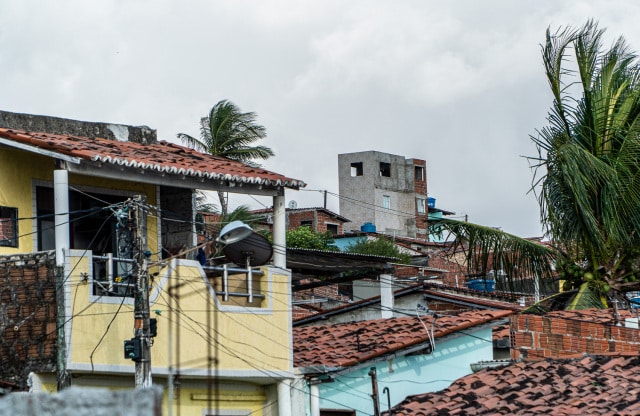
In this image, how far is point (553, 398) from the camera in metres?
18.2

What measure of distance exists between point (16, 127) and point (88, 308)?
338 cm

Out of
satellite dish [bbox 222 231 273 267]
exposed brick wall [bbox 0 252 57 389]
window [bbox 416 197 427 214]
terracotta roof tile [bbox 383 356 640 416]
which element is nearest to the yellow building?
exposed brick wall [bbox 0 252 57 389]

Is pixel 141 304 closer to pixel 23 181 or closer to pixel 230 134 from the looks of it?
pixel 23 181

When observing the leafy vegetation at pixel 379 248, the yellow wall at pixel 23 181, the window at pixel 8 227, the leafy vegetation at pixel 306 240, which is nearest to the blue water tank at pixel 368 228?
the leafy vegetation at pixel 379 248

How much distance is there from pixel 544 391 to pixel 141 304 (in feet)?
20.5

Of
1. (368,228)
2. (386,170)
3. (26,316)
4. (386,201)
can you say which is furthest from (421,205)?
(26,316)

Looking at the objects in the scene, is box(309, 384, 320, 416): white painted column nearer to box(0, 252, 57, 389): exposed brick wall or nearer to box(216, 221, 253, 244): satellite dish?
box(0, 252, 57, 389): exposed brick wall

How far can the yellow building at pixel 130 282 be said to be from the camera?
639 inches

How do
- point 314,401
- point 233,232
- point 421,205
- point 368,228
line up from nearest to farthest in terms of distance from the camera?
1. point 233,232
2. point 314,401
3. point 368,228
4. point 421,205

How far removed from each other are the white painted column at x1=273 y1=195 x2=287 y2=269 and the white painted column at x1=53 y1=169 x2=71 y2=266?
3.52 meters

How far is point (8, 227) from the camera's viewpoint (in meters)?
17.7

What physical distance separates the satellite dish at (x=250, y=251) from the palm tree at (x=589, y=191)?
718cm

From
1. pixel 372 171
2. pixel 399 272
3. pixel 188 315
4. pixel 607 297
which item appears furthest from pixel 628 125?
pixel 372 171

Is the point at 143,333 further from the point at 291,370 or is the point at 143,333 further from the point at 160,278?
the point at 291,370
